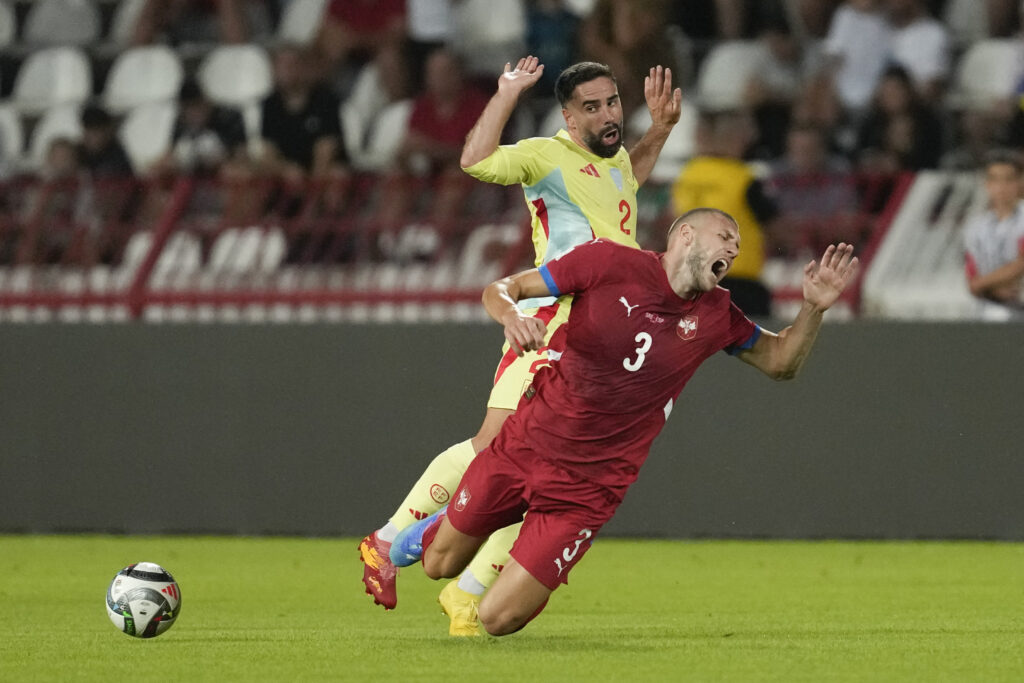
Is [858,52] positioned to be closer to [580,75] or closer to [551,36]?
[551,36]

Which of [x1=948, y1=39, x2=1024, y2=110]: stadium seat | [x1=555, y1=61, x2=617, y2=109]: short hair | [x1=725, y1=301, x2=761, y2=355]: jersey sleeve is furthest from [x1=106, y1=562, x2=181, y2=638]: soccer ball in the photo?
[x1=948, y1=39, x2=1024, y2=110]: stadium seat

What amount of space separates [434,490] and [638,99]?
224 inches

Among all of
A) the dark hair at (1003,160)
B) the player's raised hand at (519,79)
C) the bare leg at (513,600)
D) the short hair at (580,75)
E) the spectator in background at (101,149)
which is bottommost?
the spectator in background at (101,149)

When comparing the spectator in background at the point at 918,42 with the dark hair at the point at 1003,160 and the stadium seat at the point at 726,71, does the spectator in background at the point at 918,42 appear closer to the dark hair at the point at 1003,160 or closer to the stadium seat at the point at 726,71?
the stadium seat at the point at 726,71

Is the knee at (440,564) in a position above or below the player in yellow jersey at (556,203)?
below

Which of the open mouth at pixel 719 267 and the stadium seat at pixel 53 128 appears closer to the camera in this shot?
the open mouth at pixel 719 267

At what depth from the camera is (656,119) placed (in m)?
7.97

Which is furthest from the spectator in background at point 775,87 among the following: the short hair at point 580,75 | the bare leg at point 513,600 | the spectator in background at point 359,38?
the bare leg at point 513,600

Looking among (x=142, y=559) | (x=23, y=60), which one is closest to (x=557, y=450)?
(x=142, y=559)

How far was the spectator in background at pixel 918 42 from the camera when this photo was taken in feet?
43.3

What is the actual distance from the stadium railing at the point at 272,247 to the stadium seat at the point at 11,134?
2.63 metres

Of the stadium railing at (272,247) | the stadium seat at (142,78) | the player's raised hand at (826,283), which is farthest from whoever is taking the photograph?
the stadium seat at (142,78)

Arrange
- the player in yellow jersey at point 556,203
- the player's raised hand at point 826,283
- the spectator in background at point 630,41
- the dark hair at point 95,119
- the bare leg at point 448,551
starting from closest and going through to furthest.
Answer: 1. the player's raised hand at point 826,283
2. the bare leg at point 448,551
3. the player in yellow jersey at point 556,203
4. the spectator in background at point 630,41
5. the dark hair at point 95,119

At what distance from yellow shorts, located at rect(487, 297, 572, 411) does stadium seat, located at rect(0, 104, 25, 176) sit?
876cm
